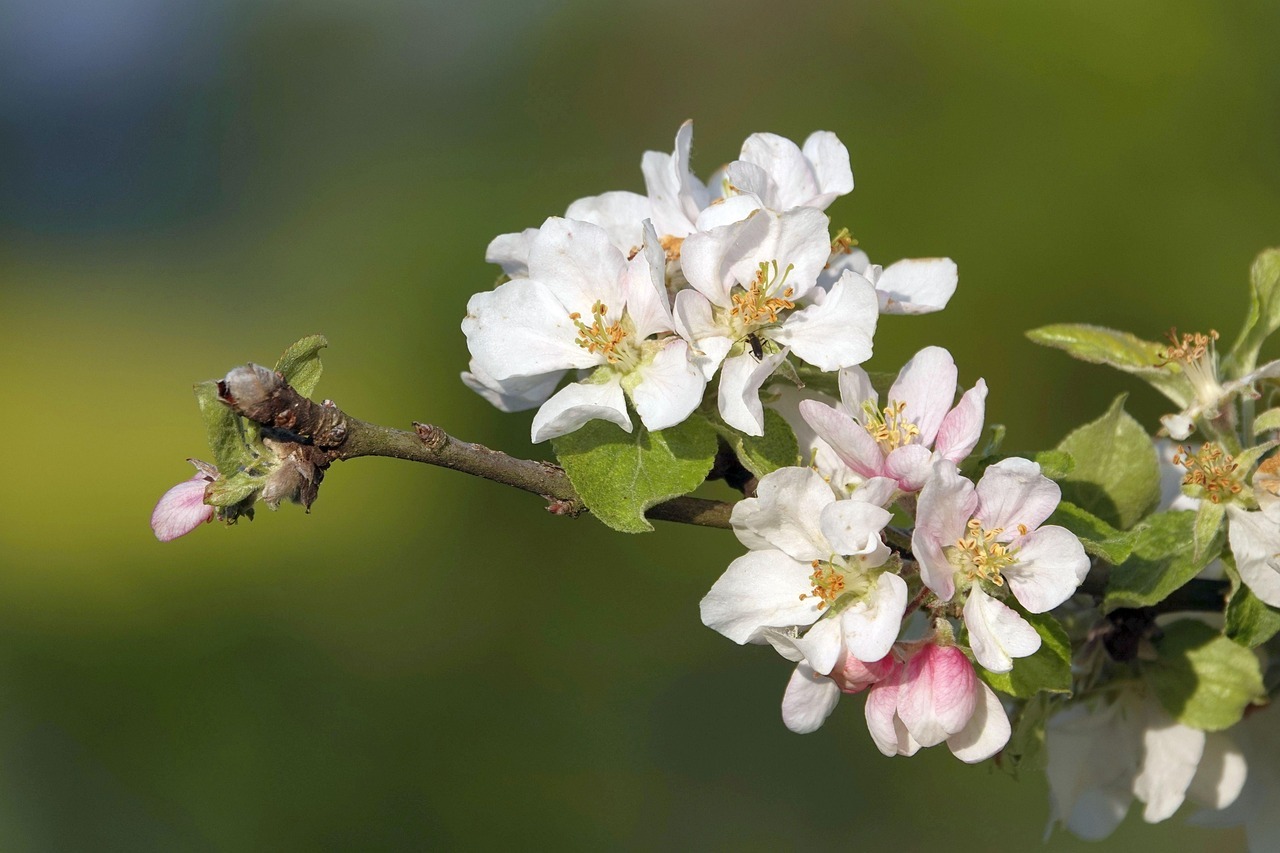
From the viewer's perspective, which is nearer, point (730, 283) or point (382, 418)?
point (730, 283)

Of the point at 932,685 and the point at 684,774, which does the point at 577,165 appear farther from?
the point at 932,685

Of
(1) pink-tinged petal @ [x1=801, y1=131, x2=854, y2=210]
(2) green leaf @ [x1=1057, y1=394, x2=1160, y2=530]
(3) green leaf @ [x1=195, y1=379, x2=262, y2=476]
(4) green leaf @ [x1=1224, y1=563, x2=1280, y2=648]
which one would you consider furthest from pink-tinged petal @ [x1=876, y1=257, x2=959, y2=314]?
(3) green leaf @ [x1=195, y1=379, x2=262, y2=476]

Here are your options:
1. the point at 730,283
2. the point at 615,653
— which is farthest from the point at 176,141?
the point at 730,283

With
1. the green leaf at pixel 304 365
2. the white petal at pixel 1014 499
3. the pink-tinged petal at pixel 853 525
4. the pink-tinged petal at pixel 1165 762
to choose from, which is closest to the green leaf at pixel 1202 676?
the pink-tinged petal at pixel 1165 762

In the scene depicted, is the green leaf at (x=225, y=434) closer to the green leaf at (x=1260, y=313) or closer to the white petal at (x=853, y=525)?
the white petal at (x=853, y=525)

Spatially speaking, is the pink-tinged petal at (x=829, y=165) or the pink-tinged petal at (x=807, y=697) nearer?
the pink-tinged petal at (x=807, y=697)

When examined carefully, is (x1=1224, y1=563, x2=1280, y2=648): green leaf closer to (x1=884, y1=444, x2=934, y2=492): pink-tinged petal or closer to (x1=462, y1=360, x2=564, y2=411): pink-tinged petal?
(x1=884, y1=444, x2=934, y2=492): pink-tinged petal
